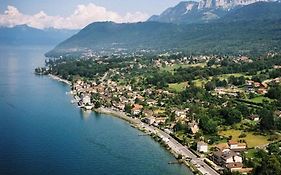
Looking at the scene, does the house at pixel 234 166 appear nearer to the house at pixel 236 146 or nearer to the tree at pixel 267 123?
the house at pixel 236 146

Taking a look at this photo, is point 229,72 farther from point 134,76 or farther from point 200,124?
point 200,124

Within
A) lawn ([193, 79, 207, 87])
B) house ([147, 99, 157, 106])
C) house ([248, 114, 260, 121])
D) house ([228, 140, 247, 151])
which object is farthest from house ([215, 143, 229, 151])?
lawn ([193, 79, 207, 87])

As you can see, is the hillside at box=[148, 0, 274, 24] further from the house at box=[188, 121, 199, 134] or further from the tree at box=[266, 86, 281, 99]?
the house at box=[188, 121, 199, 134]

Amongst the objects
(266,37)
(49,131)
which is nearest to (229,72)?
(49,131)

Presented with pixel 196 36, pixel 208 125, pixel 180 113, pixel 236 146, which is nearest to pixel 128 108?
pixel 180 113

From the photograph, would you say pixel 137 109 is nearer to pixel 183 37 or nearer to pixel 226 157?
pixel 226 157

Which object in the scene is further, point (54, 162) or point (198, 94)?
point (198, 94)
